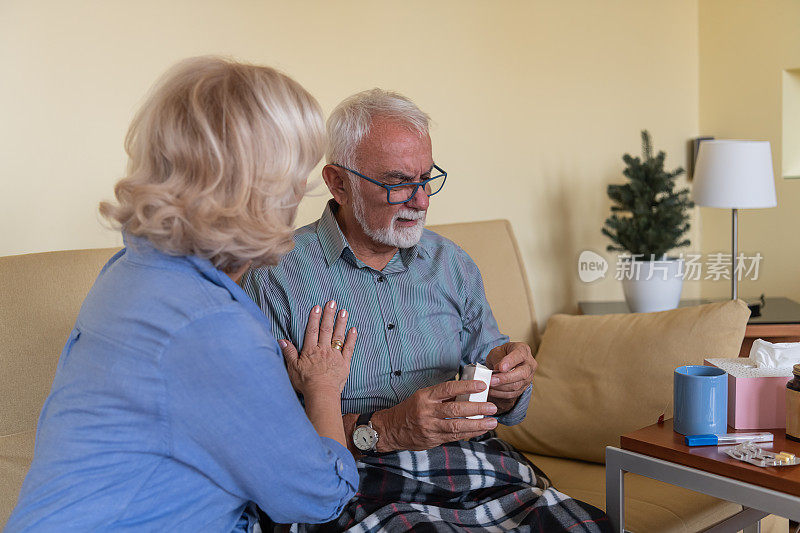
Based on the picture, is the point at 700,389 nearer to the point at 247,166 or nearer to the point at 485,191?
the point at 247,166

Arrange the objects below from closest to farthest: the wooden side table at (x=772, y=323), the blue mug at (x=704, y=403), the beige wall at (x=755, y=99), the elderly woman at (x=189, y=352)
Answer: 1. the elderly woman at (x=189, y=352)
2. the blue mug at (x=704, y=403)
3. the wooden side table at (x=772, y=323)
4. the beige wall at (x=755, y=99)

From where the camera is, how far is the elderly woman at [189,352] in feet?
2.92

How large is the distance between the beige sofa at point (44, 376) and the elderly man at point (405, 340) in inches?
9.8

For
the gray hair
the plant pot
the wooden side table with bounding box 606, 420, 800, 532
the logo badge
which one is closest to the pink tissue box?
the wooden side table with bounding box 606, 420, 800, 532

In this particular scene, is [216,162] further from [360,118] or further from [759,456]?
[759,456]

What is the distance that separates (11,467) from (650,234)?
7.08ft

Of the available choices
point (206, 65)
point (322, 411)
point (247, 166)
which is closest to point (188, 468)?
point (322, 411)

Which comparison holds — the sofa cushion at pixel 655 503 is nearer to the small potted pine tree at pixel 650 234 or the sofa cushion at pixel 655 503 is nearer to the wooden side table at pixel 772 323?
the wooden side table at pixel 772 323

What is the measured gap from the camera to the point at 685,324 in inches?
70.6

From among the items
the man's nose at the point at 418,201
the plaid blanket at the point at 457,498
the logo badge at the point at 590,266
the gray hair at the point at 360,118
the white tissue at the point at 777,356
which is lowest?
the plaid blanket at the point at 457,498

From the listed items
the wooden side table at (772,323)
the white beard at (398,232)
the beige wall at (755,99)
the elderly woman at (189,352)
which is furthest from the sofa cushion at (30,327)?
the beige wall at (755,99)

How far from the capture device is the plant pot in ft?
8.72

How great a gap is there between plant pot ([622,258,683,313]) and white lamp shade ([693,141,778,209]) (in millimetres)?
289

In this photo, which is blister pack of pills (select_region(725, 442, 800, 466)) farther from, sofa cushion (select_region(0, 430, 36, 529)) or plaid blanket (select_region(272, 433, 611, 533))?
sofa cushion (select_region(0, 430, 36, 529))
